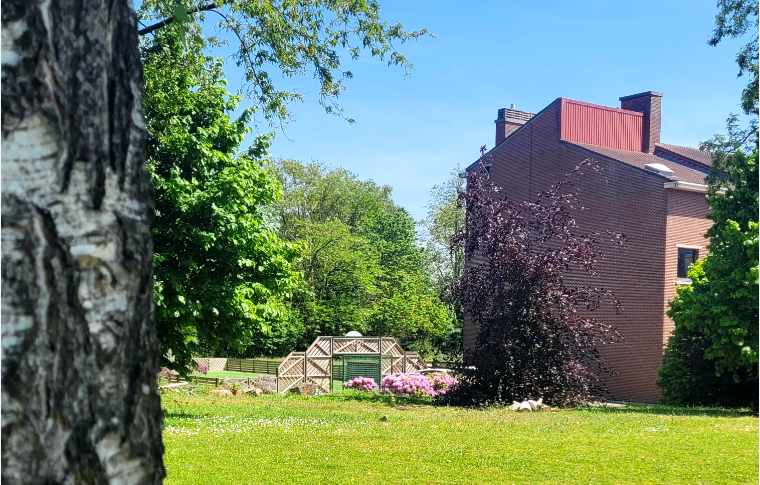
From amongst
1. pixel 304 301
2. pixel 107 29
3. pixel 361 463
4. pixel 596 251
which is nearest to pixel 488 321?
pixel 596 251

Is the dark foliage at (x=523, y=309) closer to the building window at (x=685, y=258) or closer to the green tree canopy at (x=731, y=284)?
the green tree canopy at (x=731, y=284)

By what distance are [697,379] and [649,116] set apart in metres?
15.0

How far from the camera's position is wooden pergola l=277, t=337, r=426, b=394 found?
3041 centimetres

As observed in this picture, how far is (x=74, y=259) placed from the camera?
2020mm

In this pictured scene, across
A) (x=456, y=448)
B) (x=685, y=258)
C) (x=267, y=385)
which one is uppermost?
(x=685, y=258)

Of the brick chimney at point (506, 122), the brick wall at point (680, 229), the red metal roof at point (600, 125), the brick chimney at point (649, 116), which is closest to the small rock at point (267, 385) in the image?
the brick wall at point (680, 229)

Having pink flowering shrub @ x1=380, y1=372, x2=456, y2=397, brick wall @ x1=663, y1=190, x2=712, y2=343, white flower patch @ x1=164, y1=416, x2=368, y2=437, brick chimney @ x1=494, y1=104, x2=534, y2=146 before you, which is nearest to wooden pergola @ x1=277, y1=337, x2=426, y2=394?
pink flowering shrub @ x1=380, y1=372, x2=456, y2=397

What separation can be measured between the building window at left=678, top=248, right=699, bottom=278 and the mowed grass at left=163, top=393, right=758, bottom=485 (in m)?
12.5

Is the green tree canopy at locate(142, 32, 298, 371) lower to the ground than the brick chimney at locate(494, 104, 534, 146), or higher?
lower

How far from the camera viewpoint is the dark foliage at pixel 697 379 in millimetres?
21438

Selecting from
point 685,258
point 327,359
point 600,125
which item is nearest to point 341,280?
point 327,359

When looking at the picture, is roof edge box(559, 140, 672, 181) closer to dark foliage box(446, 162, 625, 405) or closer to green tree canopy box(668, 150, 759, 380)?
green tree canopy box(668, 150, 759, 380)

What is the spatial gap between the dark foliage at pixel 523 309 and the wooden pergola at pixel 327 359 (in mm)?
10376

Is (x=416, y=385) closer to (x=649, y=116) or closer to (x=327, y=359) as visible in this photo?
(x=327, y=359)
